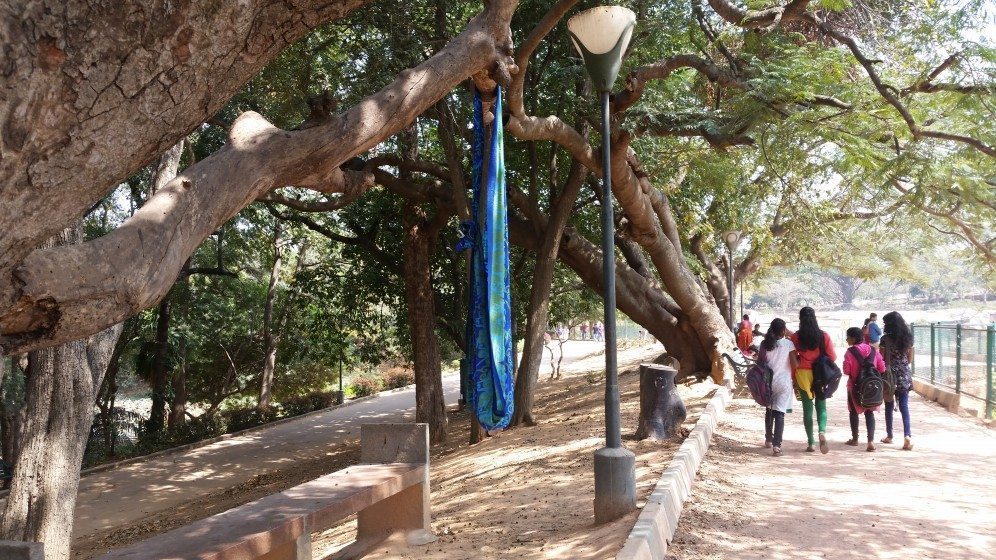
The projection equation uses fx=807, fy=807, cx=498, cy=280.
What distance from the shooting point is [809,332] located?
9.38m

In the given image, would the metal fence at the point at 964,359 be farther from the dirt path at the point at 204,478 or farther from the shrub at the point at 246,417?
the shrub at the point at 246,417

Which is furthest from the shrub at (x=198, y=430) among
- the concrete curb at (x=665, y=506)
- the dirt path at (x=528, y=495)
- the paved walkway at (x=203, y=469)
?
the concrete curb at (x=665, y=506)

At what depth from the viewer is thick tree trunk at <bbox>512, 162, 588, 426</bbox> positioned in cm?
1329

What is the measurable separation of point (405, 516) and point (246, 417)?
16.8m

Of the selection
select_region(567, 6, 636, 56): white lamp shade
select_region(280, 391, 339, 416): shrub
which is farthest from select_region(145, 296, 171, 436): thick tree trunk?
select_region(567, 6, 636, 56): white lamp shade

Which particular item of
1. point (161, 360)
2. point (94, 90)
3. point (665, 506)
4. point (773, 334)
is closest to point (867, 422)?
point (773, 334)

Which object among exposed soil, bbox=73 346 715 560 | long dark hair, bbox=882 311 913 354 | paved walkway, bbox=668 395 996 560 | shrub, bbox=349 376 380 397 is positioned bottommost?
shrub, bbox=349 376 380 397

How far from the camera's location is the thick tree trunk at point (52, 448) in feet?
26.3

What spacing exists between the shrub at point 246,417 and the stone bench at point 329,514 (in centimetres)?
1536

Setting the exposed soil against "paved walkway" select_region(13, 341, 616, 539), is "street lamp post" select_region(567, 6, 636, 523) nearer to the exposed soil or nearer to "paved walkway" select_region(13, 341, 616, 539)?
the exposed soil

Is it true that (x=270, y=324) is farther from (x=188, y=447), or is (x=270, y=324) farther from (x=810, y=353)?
(x=810, y=353)

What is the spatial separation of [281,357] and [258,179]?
22.9 m

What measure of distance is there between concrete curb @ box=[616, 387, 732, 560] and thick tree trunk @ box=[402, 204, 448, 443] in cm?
563

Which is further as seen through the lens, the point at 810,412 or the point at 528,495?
the point at 810,412
